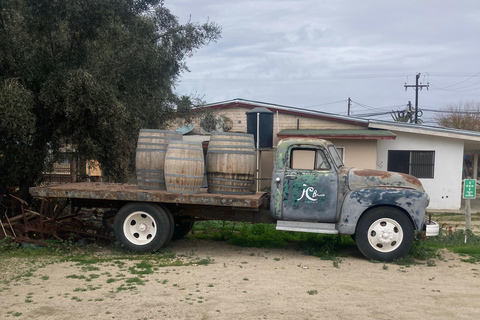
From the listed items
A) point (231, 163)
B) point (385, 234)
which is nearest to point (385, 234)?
point (385, 234)

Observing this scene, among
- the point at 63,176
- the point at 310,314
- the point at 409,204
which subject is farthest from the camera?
the point at 63,176

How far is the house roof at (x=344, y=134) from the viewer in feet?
52.4

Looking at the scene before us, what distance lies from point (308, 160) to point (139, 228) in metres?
2.96

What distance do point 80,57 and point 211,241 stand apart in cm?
455

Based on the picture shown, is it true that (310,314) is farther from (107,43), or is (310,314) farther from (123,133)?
(107,43)

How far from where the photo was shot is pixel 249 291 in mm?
5902

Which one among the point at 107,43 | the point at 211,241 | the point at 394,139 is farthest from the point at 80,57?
the point at 394,139

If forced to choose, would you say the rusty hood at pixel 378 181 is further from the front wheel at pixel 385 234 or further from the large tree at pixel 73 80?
the large tree at pixel 73 80

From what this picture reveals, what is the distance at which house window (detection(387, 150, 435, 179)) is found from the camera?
1717 cm

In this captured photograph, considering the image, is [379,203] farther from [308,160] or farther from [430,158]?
[430,158]

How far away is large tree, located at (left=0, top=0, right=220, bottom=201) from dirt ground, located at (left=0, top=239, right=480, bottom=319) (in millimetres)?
2917

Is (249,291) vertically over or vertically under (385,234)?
under

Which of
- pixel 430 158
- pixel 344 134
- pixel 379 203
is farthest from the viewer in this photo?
pixel 430 158

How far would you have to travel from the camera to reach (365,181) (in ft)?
25.6
